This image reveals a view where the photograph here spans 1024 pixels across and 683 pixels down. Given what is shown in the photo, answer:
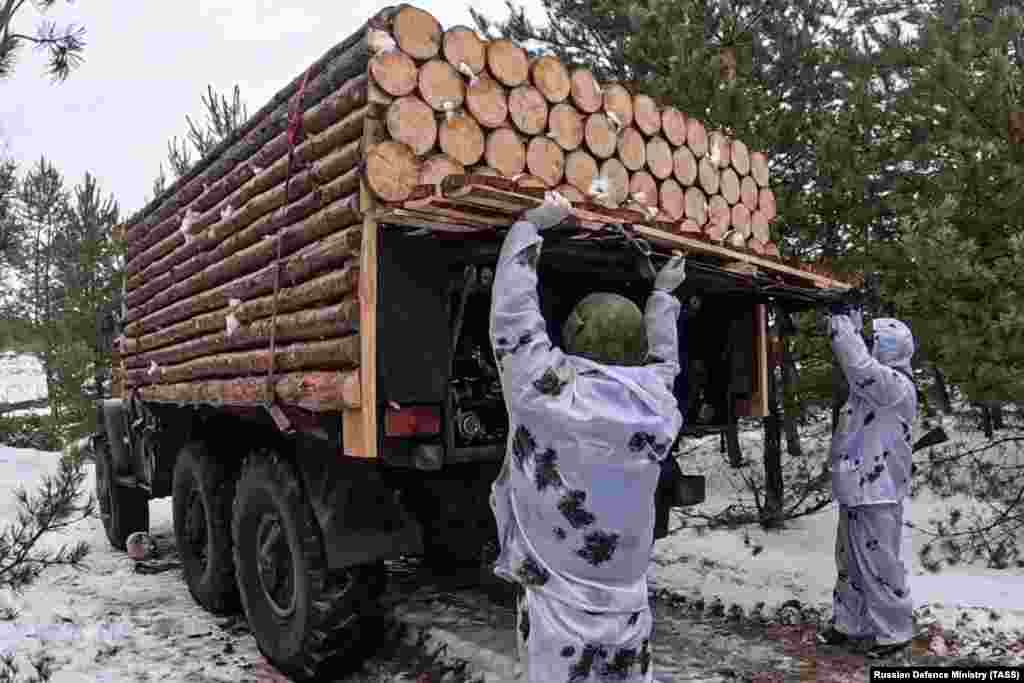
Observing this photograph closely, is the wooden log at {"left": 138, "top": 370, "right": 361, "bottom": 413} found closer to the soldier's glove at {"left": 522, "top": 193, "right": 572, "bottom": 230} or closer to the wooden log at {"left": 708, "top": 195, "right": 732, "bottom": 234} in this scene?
the soldier's glove at {"left": 522, "top": 193, "right": 572, "bottom": 230}

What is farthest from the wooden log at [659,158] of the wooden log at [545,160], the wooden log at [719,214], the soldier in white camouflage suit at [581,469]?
the soldier in white camouflage suit at [581,469]

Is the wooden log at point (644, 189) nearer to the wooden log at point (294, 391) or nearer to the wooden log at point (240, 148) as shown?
the wooden log at point (240, 148)

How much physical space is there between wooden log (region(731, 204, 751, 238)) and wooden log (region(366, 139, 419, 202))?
2.67m

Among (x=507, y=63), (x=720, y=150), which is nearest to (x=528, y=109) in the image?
(x=507, y=63)

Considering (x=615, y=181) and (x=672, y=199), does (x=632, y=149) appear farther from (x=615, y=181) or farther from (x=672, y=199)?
(x=672, y=199)

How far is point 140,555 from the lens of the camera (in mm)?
7109

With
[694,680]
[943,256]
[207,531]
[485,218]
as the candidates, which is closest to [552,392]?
[485,218]

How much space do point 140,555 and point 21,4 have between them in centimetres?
580

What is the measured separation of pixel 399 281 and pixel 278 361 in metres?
1.08

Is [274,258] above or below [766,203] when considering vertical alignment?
below

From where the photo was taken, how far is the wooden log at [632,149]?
4449 mm

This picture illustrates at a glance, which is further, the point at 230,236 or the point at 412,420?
the point at 230,236

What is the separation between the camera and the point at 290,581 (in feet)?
14.1

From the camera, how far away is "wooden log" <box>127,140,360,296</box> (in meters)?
3.62
